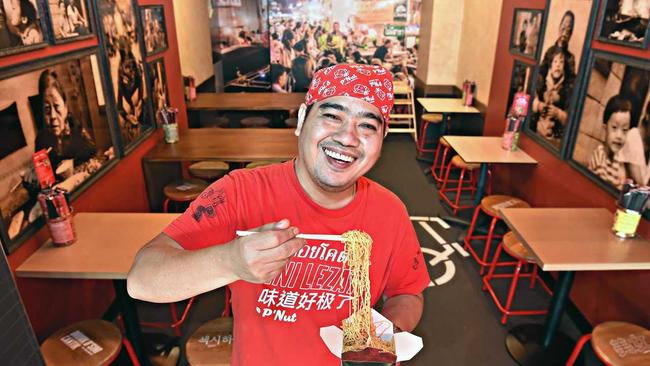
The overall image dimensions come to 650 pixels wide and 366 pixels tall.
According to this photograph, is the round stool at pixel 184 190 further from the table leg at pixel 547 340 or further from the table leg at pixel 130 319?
the table leg at pixel 547 340

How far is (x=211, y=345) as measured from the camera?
7.00 ft

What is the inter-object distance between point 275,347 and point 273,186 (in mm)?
513

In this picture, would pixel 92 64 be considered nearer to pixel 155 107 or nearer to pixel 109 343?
pixel 155 107

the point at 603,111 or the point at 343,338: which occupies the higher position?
the point at 603,111

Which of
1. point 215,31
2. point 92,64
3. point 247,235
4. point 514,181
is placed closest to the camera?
point 247,235

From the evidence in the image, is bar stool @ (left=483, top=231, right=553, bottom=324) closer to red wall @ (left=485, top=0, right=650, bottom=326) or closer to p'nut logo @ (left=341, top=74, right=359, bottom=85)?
red wall @ (left=485, top=0, right=650, bottom=326)

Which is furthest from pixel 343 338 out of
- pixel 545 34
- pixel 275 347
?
pixel 545 34

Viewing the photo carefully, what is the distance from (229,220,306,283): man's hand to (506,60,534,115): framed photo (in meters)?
3.92

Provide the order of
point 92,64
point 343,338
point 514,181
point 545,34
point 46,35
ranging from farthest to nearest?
1. point 514,181
2. point 545,34
3. point 92,64
4. point 46,35
5. point 343,338

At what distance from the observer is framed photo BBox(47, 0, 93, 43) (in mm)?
2516

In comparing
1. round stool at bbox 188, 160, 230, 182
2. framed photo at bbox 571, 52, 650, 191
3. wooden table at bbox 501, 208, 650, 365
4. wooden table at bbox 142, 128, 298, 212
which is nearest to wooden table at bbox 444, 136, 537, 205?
framed photo at bbox 571, 52, 650, 191

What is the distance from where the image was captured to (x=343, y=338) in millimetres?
1270

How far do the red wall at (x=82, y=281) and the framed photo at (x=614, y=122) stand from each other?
354 cm

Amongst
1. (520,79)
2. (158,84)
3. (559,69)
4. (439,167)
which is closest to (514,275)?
(559,69)
